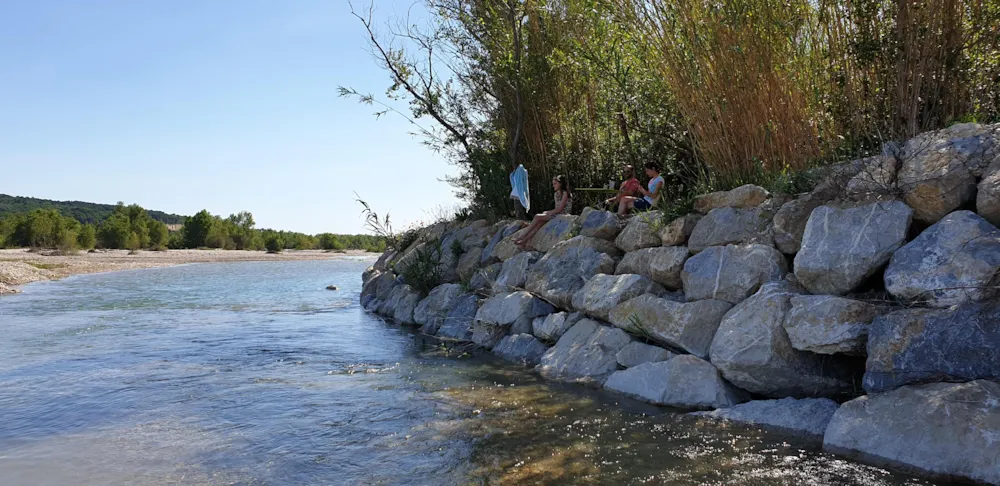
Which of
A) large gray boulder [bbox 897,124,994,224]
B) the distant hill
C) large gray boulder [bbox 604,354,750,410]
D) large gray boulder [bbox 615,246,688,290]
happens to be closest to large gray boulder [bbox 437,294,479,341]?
large gray boulder [bbox 615,246,688,290]

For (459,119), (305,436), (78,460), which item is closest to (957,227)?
(305,436)

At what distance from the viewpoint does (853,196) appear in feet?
17.1

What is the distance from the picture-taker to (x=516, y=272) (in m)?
9.13

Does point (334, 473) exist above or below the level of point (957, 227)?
below

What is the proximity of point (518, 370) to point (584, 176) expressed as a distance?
14.8 ft

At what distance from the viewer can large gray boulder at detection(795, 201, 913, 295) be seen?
15.8 ft

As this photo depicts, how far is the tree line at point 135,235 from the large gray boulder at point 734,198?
71.6 feet

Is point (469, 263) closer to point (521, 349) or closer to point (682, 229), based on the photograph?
point (521, 349)

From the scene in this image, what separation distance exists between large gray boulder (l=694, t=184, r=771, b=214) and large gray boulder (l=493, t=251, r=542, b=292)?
2.78 metres

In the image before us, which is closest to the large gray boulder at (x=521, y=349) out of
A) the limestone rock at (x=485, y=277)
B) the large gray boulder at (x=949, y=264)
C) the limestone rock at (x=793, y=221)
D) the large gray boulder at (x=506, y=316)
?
the large gray boulder at (x=506, y=316)

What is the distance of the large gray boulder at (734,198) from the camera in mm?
6301

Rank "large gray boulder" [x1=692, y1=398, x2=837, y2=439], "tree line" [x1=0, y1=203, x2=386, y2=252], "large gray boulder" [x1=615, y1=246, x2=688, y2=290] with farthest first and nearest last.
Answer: "tree line" [x1=0, y1=203, x2=386, y2=252] → "large gray boulder" [x1=615, y1=246, x2=688, y2=290] → "large gray boulder" [x1=692, y1=398, x2=837, y2=439]

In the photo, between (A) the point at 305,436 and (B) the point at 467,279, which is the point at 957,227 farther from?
(B) the point at 467,279

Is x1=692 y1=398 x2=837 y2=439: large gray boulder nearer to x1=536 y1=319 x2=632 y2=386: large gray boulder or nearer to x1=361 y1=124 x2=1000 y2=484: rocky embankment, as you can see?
x1=361 y1=124 x2=1000 y2=484: rocky embankment
